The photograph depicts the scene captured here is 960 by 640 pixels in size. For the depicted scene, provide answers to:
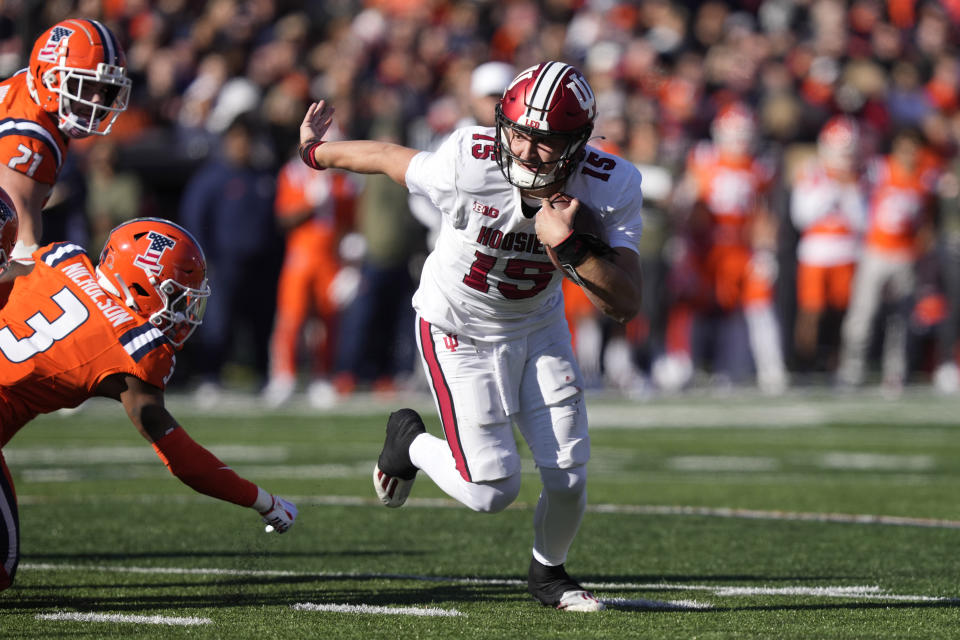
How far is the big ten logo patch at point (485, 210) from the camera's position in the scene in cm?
459

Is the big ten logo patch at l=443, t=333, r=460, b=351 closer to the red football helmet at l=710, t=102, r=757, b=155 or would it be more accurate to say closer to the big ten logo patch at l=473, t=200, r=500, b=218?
the big ten logo patch at l=473, t=200, r=500, b=218

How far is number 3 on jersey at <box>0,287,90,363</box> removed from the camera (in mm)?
4566

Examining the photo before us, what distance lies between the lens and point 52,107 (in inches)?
224

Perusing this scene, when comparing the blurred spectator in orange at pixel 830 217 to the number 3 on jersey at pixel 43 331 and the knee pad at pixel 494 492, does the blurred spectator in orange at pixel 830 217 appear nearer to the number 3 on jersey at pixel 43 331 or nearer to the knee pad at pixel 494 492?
the knee pad at pixel 494 492

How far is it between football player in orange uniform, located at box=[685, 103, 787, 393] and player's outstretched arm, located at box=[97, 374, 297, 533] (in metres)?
9.26

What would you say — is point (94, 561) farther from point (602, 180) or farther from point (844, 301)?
point (844, 301)

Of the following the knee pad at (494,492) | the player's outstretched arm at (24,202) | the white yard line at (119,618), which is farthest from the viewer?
the player's outstretched arm at (24,202)

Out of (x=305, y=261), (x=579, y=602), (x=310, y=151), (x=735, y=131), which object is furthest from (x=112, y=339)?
(x=735, y=131)

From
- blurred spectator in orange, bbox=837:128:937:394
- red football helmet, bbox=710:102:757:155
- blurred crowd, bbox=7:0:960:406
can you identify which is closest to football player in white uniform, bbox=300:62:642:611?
blurred crowd, bbox=7:0:960:406

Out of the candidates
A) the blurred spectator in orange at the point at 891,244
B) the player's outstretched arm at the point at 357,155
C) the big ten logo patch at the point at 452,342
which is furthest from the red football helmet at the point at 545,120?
the blurred spectator in orange at the point at 891,244

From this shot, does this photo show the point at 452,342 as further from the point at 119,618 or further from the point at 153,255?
the point at 119,618

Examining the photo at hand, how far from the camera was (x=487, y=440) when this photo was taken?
4.82 m

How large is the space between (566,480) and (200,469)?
1103mm

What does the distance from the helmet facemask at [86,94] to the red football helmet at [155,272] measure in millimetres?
1063
